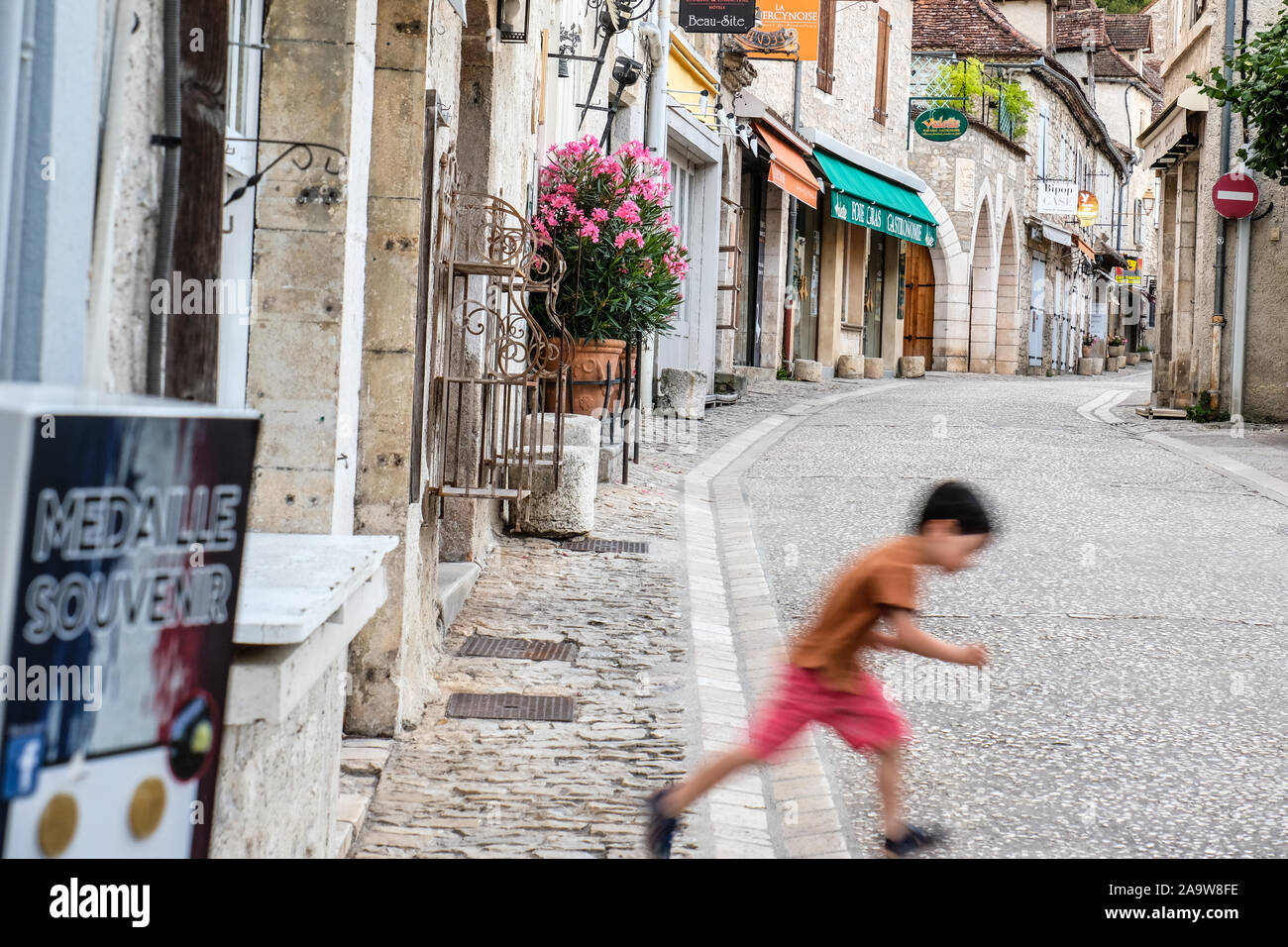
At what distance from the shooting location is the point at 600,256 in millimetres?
9672

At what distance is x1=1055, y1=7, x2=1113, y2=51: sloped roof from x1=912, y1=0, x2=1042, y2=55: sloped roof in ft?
37.8

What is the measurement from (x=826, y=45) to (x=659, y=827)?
2090 cm

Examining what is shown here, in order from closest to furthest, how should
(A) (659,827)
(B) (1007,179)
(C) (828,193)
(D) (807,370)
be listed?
(A) (659,827), (C) (828,193), (D) (807,370), (B) (1007,179)

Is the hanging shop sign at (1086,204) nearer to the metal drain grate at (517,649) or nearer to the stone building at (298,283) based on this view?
the stone building at (298,283)

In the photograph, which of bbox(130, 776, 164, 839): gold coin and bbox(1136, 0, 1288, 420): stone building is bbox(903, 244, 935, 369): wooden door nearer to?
bbox(1136, 0, 1288, 420): stone building

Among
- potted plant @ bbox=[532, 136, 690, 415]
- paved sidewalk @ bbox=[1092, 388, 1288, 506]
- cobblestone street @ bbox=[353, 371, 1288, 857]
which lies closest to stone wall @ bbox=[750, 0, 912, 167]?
paved sidewalk @ bbox=[1092, 388, 1288, 506]

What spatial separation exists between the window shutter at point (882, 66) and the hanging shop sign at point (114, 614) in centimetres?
2471

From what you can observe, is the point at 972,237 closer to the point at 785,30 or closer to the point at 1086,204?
the point at 1086,204

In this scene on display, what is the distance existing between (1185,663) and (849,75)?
63.8 ft

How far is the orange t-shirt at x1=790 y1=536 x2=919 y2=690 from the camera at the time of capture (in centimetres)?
324

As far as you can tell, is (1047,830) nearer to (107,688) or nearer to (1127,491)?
(107,688)

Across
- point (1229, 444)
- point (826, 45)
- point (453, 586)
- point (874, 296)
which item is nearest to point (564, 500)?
point (453, 586)

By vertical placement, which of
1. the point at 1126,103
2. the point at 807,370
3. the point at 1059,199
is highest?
the point at 1126,103
